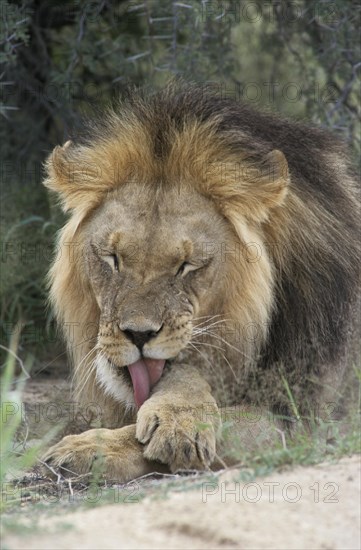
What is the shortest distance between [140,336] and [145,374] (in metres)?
0.24

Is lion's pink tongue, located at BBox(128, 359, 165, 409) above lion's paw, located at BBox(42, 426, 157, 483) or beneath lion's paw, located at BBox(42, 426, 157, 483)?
above

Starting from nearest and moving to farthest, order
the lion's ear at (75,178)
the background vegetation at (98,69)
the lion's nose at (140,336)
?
the lion's nose at (140,336) → the lion's ear at (75,178) → the background vegetation at (98,69)

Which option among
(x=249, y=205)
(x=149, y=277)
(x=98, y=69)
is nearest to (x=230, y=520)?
(x=149, y=277)

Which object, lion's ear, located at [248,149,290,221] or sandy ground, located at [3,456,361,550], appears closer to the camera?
sandy ground, located at [3,456,361,550]

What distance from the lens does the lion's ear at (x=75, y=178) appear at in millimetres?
4523

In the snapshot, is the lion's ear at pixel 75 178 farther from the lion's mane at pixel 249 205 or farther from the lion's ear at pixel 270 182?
the lion's ear at pixel 270 182

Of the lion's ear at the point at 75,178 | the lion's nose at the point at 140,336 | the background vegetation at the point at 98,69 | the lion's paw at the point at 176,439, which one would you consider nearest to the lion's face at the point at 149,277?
the lion's nose at the point at 140,336

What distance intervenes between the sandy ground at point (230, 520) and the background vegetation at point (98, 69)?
323cm

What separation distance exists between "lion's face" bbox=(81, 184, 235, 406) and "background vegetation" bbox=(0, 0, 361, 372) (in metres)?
1.96

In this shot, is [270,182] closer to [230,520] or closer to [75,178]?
[75,178]

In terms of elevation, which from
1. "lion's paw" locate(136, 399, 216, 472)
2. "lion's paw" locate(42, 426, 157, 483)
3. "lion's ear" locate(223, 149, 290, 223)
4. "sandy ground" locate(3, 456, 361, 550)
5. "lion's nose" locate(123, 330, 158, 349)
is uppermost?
"lion's ear" locate(223, 149, 290, 223)

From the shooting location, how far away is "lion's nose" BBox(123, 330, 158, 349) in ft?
13.1

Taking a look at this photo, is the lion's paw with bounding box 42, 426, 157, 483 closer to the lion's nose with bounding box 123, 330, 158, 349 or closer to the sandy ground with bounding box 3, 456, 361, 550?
the lion's nose with bounding box 123, 330, 158, 349

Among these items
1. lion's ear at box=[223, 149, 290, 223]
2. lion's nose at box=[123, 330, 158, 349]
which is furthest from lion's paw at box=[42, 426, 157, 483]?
lion's ear at box=[223, 149, 290, 223]
